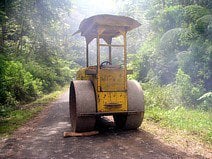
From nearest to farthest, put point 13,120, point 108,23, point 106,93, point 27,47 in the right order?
point 108,23 → point 106,93 → point 13,120 → point 27,47

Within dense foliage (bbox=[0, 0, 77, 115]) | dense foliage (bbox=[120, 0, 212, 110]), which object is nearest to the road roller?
dense foliage (bbox=[120, 0, 212, 110])

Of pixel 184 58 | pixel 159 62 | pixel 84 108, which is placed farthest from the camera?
pixel 159 62

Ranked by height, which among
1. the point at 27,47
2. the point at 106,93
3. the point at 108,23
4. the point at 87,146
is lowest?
the point at 87,146

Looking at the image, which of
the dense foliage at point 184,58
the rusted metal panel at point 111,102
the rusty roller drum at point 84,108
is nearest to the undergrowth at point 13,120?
the rusty roller drum at point 84,108

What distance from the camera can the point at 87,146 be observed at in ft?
23.0

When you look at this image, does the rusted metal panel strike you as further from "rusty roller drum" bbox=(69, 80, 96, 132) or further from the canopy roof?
the canopy roof

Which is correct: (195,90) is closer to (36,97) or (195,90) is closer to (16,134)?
(16,134)

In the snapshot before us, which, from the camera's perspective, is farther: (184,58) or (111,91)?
(184,58)

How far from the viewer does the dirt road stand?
6285 mm

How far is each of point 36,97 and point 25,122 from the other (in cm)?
867

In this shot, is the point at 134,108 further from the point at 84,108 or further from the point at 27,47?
the point at 27,47

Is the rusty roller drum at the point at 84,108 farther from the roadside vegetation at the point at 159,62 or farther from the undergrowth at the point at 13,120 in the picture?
the roadside vegetation at the point at 159,62

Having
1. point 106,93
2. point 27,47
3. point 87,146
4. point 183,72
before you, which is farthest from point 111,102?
point 27,47

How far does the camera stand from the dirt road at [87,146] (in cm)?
629
